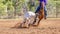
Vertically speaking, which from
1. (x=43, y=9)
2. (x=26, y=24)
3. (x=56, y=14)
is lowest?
(x=56, y=14)

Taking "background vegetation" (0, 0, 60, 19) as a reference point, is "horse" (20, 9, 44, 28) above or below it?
above

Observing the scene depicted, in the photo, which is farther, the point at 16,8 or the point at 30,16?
the point at 16,8

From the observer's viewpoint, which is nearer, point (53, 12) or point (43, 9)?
point (43, 9)

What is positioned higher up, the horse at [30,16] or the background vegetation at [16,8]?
the horse at [30,16]

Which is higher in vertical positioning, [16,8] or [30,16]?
[30,16]

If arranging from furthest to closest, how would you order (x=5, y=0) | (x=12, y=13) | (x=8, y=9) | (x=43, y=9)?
1. (x=5, y=0)
2. (x=8, y=9)
3. (x=12, y=13)
4. (x=43, y=9)

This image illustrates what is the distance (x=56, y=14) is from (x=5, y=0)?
8950mm

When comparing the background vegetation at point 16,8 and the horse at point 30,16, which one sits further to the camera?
the background vegetation at point 16,8

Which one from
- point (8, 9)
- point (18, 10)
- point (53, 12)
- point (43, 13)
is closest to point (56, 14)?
point (53, 12)

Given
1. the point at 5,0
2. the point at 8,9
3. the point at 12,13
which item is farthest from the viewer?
the point at 5,0

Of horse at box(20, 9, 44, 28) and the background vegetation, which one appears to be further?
the background vegetation

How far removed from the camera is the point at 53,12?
93.8ft

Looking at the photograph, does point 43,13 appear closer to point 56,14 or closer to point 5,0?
point 56,14

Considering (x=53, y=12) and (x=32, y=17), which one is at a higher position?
(x=32, y=17)
